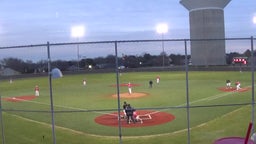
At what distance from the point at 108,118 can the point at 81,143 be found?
5800 millimetres

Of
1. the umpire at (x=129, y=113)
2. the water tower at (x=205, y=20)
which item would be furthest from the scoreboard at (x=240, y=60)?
the umpire at (x=129, y=113)

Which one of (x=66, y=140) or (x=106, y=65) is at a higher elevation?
(x=106, y=65)

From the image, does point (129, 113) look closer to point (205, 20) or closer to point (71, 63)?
point (71, 63)

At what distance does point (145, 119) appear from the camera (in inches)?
736

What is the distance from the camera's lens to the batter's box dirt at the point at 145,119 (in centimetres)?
1741

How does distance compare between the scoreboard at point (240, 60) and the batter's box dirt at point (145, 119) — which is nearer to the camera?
the batter's box dirt at point (145, 119)

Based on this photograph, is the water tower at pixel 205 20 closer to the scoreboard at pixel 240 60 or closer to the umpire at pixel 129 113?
the scoreboard at pixel 240 60

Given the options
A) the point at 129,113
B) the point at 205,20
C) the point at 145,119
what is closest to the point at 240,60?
the point at 205,20

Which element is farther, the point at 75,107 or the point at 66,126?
the point at 75,107

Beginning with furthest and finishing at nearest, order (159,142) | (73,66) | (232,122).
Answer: (73,66) → (232,122) → (159,142)

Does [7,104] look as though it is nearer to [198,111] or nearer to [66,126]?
[66,126]

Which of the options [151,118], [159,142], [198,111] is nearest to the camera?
[159,142]

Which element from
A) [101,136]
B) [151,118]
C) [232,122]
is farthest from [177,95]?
[101,136]

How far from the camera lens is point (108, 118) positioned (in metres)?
19.3
